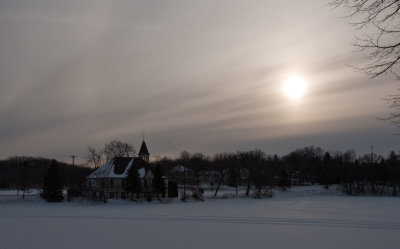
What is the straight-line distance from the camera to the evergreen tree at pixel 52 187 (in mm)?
62188

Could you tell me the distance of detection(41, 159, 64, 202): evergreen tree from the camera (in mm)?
62188

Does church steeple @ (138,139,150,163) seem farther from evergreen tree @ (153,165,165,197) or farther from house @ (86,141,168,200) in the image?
evergreen tree @ (153,165,165,197)

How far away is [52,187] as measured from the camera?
62.5 metres

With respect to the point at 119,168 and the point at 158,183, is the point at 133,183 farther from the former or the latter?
the point at 119,168

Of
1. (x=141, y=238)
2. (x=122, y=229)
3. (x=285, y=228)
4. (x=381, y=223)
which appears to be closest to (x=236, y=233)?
(x=285, y=228)

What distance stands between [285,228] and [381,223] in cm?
828

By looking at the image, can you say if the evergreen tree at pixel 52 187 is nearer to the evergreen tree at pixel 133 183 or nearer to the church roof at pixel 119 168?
the church roof at pixel 119 168

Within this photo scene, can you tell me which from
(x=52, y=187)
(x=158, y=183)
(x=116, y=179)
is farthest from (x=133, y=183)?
(x=52, y=187)

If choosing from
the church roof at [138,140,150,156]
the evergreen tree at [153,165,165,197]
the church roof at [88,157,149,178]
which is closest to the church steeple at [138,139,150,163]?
the church roof at [138,140,150,156]

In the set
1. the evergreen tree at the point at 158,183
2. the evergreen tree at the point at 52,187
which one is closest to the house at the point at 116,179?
the evergreen tree at the point at 158,183

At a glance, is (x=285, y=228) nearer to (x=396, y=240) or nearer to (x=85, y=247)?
(x=396, y=240)

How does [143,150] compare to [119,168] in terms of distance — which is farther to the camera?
[143,150]

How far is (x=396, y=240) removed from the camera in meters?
19.6

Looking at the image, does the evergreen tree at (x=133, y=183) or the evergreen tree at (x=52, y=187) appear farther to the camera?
the evergreen tree at (x=133, y=183)
